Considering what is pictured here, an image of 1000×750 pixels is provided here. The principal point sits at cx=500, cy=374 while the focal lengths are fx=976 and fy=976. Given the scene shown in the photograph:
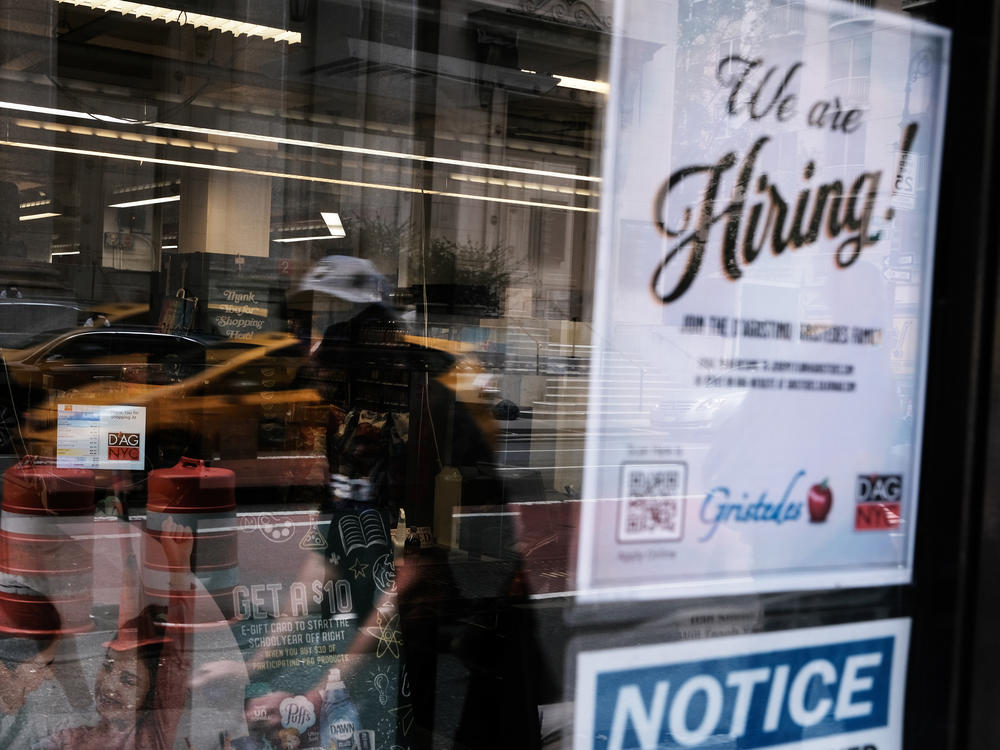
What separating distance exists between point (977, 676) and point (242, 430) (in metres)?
6.26

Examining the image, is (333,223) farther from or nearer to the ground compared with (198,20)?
nearer to the ground

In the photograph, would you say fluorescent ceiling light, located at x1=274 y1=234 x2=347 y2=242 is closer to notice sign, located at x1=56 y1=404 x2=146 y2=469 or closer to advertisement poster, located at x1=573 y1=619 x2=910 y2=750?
notice sign, located at x1=56 y1=404 x2=146 y2=469

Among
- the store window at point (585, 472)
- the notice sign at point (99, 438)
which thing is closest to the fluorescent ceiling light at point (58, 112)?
the store window at point (585, 472)

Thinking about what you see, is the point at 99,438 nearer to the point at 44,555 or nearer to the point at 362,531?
the point at 44,555

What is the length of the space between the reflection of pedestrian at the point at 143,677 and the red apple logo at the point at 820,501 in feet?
7.01

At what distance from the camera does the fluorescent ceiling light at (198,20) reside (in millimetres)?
10500

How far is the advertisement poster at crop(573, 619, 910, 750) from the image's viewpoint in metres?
1.20

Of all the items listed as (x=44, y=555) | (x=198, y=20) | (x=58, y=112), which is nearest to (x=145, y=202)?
(x=58, y=112)

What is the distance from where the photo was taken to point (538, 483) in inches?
204

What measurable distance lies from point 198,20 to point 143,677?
9778 mm

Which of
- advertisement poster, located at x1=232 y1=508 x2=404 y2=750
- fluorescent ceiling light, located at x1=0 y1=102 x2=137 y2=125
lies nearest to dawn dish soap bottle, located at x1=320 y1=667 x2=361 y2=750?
advertisement poster, located at x1=232 y1=508 x2=404 y2=750

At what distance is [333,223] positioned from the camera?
11.6 meters

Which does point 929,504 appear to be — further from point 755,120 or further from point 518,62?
point 518,62

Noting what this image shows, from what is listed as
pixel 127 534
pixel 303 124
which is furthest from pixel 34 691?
pixel 303 124
